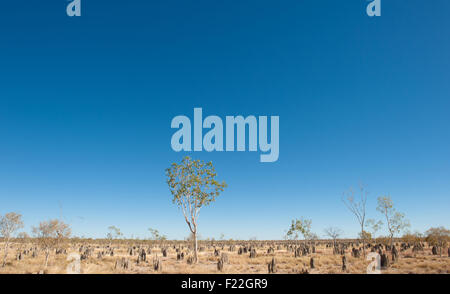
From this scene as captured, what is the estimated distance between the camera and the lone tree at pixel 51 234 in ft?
77.0

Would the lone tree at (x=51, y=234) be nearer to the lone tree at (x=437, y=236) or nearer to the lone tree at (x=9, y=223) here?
the lone tree at (x=9, y=223)

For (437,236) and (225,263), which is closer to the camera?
(225,263)

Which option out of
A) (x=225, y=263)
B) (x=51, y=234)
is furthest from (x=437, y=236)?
(x=51, y=234)

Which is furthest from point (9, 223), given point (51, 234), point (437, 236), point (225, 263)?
point (437, 236)

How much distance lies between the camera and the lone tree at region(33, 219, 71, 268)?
925 inches

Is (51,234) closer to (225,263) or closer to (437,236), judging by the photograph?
(225,263)

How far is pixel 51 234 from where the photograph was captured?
23.8 meters

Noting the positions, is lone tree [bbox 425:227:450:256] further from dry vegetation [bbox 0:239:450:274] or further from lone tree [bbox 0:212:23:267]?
lone tree [bbox 0:212:23:267]

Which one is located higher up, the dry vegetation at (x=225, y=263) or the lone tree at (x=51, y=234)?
the lone tree at (x=51, y=234)

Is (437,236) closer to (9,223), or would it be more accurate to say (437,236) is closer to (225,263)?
(225,263)

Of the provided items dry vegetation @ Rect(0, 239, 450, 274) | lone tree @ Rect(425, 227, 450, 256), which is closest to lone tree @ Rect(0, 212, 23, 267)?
dry vegetation @ Rect(0, 239, 450, 274)

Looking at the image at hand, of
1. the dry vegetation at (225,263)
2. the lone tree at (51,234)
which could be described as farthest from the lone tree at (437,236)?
the lone tree at (51,234)
